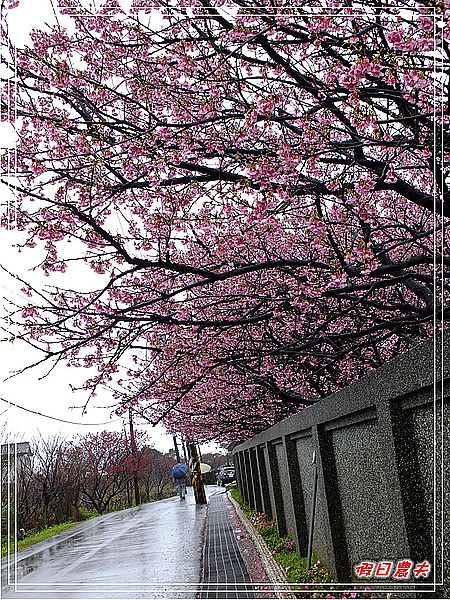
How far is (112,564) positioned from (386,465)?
3.97 metres

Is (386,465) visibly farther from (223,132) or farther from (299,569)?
(299,569)

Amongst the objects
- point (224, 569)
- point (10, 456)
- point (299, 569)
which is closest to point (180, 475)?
point (224, 569)

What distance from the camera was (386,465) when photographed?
6.49 ft

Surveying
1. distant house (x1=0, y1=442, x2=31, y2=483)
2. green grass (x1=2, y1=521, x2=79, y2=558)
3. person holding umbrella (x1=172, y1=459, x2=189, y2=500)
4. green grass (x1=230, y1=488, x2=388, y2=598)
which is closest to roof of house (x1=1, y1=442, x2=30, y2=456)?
distant house (x1=0, y1=442, x2=31, y2=483)

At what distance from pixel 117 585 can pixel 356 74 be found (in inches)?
134

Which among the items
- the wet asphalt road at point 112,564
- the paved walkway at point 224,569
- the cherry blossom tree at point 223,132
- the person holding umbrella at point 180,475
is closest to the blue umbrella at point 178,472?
the person holding umbrella at point 180,475

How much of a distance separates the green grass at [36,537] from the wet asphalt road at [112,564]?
65 millimetres

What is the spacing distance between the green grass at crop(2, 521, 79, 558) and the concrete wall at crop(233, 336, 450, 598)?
139 cm

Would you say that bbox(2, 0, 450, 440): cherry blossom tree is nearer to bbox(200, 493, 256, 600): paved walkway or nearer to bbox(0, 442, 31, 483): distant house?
bbox(0, 442, 31, 483): distant house

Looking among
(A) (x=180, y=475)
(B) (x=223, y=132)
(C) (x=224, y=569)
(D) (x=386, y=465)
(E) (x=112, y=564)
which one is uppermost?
(B) (x=223, y=132)

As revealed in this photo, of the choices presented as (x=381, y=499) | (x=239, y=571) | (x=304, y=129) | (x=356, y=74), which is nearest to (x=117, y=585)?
(x=239, y=571)

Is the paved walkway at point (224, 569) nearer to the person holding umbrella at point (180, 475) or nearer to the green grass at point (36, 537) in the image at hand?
the green grass at point (36, 537)

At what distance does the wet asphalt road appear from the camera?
3638 mm

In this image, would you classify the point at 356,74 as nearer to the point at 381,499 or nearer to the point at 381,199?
the point at 381,499
